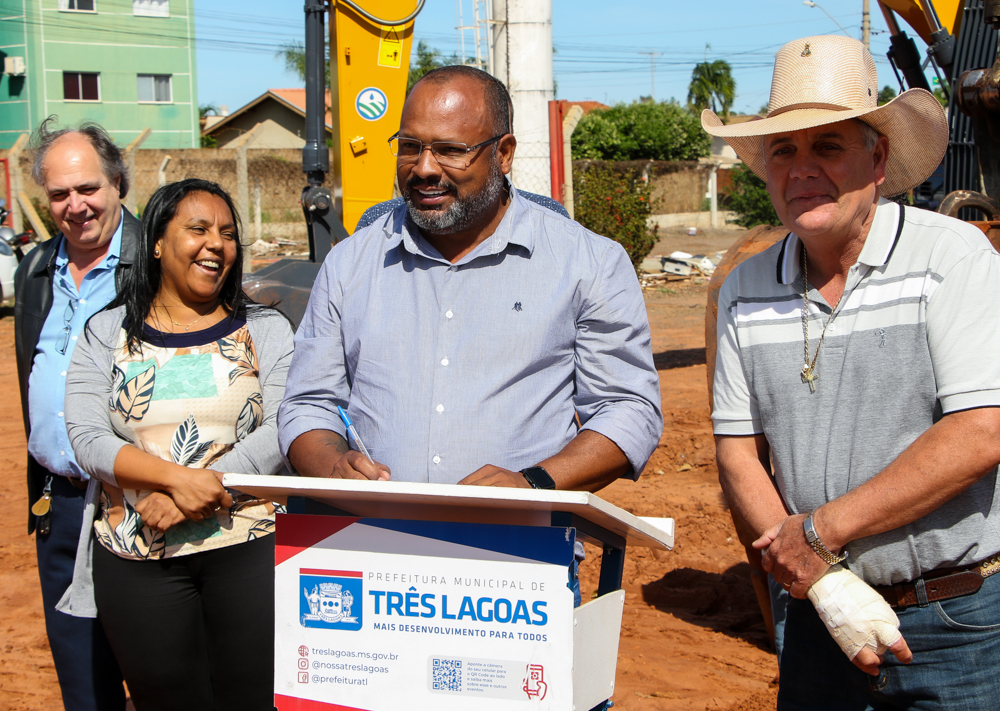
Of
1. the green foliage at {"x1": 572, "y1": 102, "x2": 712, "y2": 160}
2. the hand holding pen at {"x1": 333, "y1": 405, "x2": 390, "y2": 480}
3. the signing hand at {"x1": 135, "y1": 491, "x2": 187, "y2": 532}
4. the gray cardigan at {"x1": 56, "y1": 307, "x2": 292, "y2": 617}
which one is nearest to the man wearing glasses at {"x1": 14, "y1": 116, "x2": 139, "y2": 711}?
the gray cardigan at {"x1": 56, "y1": 307, "x2": 292, "y2": 617}

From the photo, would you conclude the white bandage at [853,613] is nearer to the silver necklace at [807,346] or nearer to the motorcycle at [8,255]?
the silver necklace at [807,346]

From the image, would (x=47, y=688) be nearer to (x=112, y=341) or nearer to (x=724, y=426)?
(x=112, y=341)

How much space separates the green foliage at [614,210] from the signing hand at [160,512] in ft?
31.9

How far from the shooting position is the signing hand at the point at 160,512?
275cm

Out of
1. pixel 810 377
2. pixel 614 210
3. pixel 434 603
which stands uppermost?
pixel 614 210

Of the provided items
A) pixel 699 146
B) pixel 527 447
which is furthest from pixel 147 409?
pixel 699 146

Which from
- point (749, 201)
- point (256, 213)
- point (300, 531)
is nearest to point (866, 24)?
point (749, 201)

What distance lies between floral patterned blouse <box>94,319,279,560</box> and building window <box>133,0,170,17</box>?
35.2 m

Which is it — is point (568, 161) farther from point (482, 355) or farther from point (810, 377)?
point (810, 377)

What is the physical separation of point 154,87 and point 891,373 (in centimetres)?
3596

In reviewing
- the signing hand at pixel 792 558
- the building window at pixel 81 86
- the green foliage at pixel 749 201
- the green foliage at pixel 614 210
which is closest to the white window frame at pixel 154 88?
the building window at pixel 81 86

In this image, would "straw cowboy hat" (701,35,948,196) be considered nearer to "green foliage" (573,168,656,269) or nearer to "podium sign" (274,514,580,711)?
"podium sign" (274,514,580,711)

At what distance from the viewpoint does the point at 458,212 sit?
8.20ft

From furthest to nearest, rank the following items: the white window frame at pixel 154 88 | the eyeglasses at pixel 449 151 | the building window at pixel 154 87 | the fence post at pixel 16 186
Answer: the building window at pixel 154 87, the white window frame at pixel 154 88, the fence post at pixel 16 186, the eyeglasses at pixel 449 151
